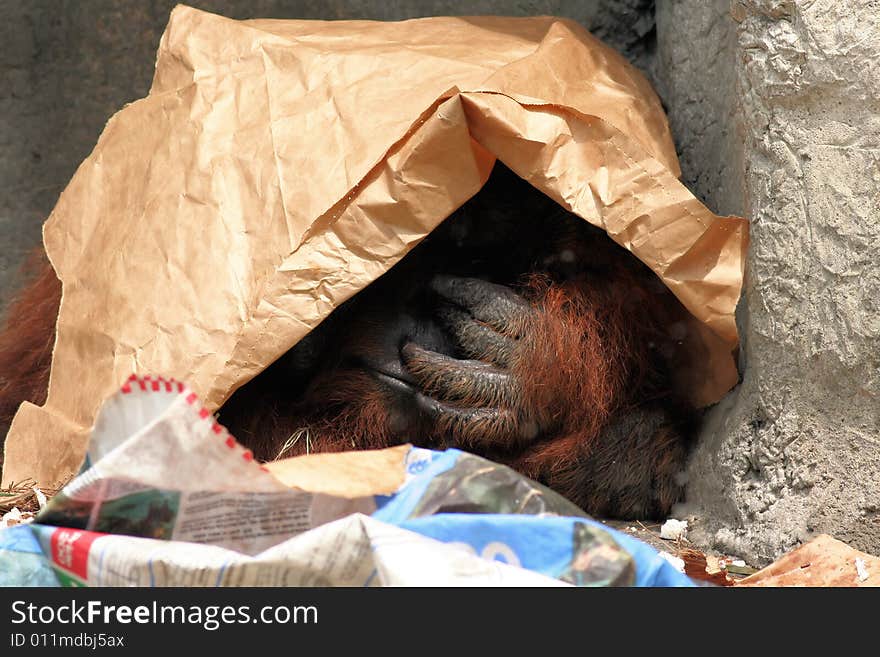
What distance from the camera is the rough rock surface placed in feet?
3.69

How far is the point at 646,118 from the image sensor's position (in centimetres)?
141

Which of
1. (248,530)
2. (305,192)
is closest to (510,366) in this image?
(305,192)

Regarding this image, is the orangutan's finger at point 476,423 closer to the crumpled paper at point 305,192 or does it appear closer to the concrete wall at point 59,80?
the crumpled paper at point 305,192

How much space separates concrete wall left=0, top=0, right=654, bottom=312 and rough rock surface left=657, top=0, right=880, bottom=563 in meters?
1.07

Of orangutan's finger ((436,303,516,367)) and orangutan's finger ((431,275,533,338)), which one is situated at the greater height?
orangutan's finger ((431,275,533,338))

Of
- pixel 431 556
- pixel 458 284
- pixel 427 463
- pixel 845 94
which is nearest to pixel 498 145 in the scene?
pixel 458 284

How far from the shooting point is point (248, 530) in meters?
0.81

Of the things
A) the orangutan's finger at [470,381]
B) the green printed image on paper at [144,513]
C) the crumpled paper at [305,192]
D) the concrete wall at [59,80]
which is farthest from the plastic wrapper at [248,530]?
the concrete wall at [59,80]

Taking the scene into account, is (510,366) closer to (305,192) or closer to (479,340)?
(479,340)

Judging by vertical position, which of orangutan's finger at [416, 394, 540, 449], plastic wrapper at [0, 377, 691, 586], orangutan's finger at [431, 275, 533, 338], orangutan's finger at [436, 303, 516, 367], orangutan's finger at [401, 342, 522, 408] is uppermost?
plastic wrapper at [0, 377, 691, 586]

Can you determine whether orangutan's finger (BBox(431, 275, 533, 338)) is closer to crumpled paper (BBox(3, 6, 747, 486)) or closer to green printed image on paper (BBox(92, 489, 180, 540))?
crumpled paper (BBox(3, 6, 747, 486))

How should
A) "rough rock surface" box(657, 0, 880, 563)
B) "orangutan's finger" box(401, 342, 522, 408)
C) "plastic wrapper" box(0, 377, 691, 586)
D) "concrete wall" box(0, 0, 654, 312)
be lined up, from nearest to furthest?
"plastic wrapper" box(0, 377, 691, 586) → "rough rock surface" box(657, 0, 880, 563) → "orangutan's finger" box(401, 342, 522, 408) → "concrete wall" box(0, 0, 654, 312)

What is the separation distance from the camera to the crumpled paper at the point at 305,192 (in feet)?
3.98

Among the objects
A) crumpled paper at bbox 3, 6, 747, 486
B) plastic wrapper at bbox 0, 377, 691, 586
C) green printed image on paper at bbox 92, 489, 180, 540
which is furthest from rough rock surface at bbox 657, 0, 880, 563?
green printed image on paper at bbox 92, 489, 180, 540
